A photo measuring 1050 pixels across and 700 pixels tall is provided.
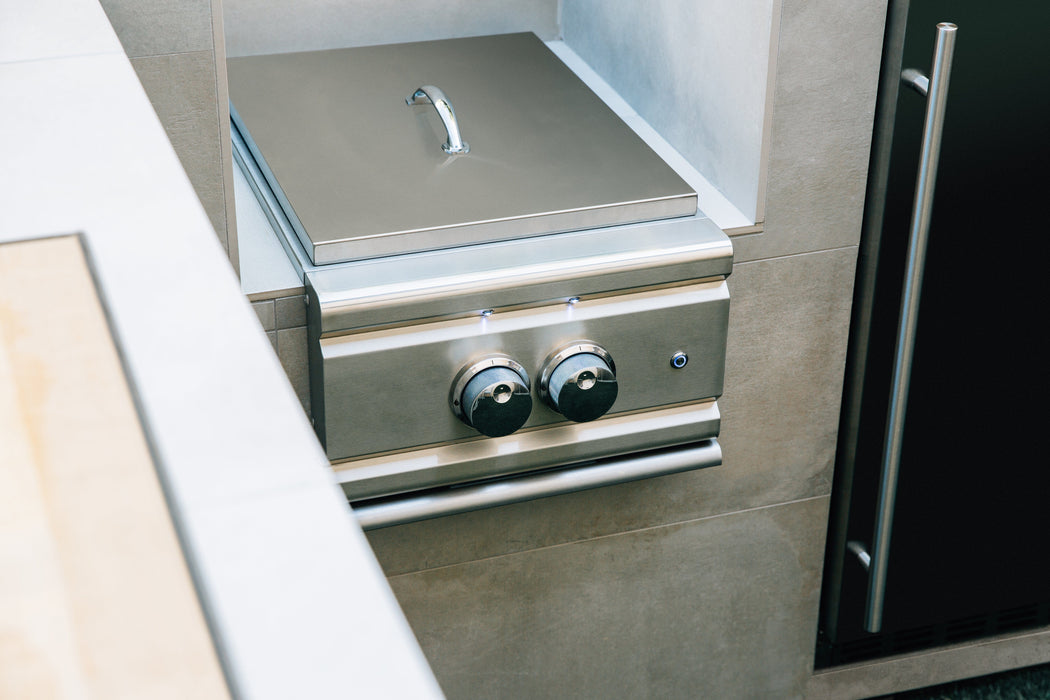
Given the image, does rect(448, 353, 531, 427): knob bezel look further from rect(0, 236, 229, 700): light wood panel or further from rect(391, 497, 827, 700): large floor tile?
rect(0, 236, 229, 700): light wood panel

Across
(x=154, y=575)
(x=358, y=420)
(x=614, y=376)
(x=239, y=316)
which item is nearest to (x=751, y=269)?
(x=614, y=376)

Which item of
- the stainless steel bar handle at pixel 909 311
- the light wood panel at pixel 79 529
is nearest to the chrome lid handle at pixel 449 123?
the stainless steel bar handle at pixel 909 311

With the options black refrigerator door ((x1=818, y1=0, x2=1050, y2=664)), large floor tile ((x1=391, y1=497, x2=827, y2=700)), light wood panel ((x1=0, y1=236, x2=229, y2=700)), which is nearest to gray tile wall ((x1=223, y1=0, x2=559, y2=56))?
black refrigerator door ((x1=818, y1=0, x2=1050, y2=664))

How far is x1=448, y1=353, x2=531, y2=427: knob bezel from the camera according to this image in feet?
4.09

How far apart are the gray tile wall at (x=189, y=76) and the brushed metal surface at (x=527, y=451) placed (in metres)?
0.29

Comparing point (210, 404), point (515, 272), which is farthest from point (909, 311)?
point (210, 404)

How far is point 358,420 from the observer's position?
1.24 m

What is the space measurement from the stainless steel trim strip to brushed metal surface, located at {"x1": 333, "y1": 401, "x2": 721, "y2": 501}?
2 cm

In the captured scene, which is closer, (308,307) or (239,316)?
(239,316)

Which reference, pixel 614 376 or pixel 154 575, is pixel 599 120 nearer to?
pixel 614 376

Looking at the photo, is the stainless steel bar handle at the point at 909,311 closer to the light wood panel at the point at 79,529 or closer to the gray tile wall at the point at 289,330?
the gray tile wall at the point at 289,330

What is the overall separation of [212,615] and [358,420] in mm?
809

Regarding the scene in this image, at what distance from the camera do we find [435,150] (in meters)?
1.36

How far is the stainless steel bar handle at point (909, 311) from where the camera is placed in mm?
1260
